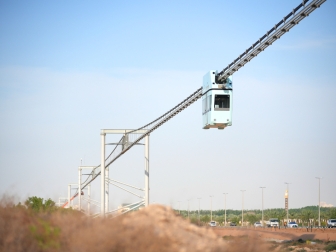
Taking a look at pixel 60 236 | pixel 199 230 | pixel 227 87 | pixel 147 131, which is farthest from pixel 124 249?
pixel 147 131

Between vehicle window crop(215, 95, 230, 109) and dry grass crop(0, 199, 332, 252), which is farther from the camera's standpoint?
vehicle window crop(215, 95, 230, 109)

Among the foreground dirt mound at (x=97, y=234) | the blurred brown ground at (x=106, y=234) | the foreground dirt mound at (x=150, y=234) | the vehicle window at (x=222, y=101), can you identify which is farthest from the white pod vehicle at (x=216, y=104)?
the foreground dirt mound at (x=97, y=234)

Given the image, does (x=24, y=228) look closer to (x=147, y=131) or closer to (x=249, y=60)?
(x=249, y=60)

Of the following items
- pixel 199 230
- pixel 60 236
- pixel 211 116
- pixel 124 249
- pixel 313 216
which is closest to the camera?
pixel 124 249

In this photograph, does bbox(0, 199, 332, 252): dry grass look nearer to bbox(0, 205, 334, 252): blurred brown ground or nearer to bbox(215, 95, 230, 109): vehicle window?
bbox(0, 205, 334, 252): blurred brown ground

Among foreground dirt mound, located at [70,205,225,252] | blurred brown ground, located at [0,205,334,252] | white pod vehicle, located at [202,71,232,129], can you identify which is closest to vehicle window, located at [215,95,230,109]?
white pod vehicle, located at [202,71,232,129]

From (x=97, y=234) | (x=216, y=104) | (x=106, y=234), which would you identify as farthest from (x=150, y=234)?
(x=216, y=104)

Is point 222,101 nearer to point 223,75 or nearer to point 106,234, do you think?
point 223,75

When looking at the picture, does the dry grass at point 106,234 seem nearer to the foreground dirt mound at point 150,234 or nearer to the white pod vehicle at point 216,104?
the foreground dirt mound at point 150,234

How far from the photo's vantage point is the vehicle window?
1336 inches

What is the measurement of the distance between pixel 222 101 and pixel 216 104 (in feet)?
1.24

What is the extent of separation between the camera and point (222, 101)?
3422 cm

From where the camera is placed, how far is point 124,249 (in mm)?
13398

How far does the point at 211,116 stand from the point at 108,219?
719 inches
